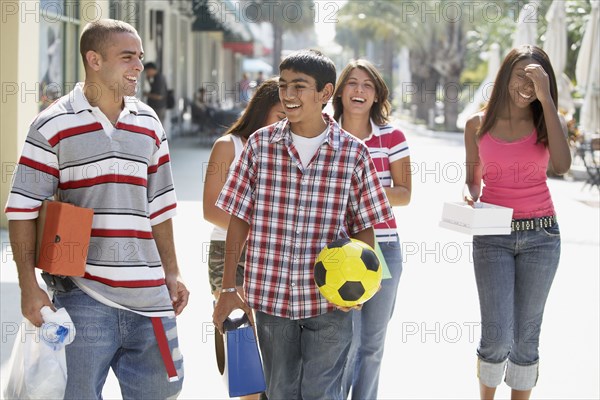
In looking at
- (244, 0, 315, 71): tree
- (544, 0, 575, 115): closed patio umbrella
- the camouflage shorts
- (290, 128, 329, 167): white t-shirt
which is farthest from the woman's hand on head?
(244, 0, 315, 71): tree

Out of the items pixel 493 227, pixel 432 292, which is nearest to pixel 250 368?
pixel 493 227

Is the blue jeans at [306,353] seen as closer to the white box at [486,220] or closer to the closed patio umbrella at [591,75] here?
the white box at [486,220]

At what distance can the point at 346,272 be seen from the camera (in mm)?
3480

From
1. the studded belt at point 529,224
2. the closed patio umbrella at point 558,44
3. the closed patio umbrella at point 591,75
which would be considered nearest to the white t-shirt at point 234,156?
the studded belt at point 529,224

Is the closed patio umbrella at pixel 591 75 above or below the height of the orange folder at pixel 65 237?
above

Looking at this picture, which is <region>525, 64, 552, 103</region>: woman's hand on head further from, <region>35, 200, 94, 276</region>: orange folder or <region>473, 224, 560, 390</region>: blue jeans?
<region>35, 200, 94, 276</region>: orange folder

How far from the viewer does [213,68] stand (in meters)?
39.7

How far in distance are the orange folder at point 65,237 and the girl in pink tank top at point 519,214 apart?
220 cm

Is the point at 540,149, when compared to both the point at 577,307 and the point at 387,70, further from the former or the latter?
the point at 387,70

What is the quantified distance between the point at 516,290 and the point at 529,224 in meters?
0.35

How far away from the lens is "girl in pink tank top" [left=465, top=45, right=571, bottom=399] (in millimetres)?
4629

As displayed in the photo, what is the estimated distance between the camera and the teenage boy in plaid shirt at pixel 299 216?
145 inches

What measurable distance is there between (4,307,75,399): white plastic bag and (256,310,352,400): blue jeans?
88cm

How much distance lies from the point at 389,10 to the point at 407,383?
44.1m
